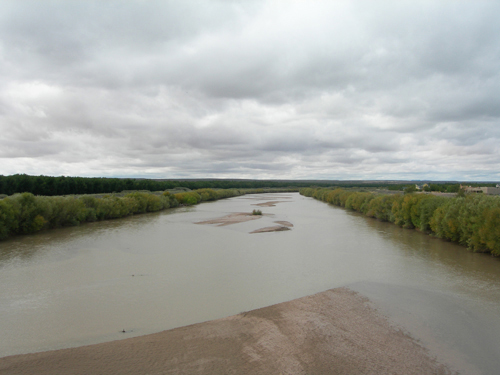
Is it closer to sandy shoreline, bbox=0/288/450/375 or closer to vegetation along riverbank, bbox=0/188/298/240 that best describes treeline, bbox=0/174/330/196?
vegetation along riverbank, bbox=0/188/298/240

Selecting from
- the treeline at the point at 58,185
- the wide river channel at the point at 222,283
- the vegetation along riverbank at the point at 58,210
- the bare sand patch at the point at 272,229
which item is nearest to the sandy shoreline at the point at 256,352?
the wide river channel at the point at 222,283

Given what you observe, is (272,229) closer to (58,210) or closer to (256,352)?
(58,210)

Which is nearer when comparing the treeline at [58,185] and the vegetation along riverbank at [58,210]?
the vegetation along riverbank at [58,210]

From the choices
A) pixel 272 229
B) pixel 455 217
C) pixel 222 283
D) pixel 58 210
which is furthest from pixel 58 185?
pixel 455 217

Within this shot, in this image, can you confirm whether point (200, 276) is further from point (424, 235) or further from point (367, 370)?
point (424, 235)

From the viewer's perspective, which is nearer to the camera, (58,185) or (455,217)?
(455,217)

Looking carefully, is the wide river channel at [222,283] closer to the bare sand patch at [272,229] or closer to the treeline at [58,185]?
the bare sand patch at [272,229]

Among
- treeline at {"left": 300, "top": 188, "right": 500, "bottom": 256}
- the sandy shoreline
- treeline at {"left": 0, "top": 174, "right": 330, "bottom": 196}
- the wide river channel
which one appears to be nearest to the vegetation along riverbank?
the wide river channel
